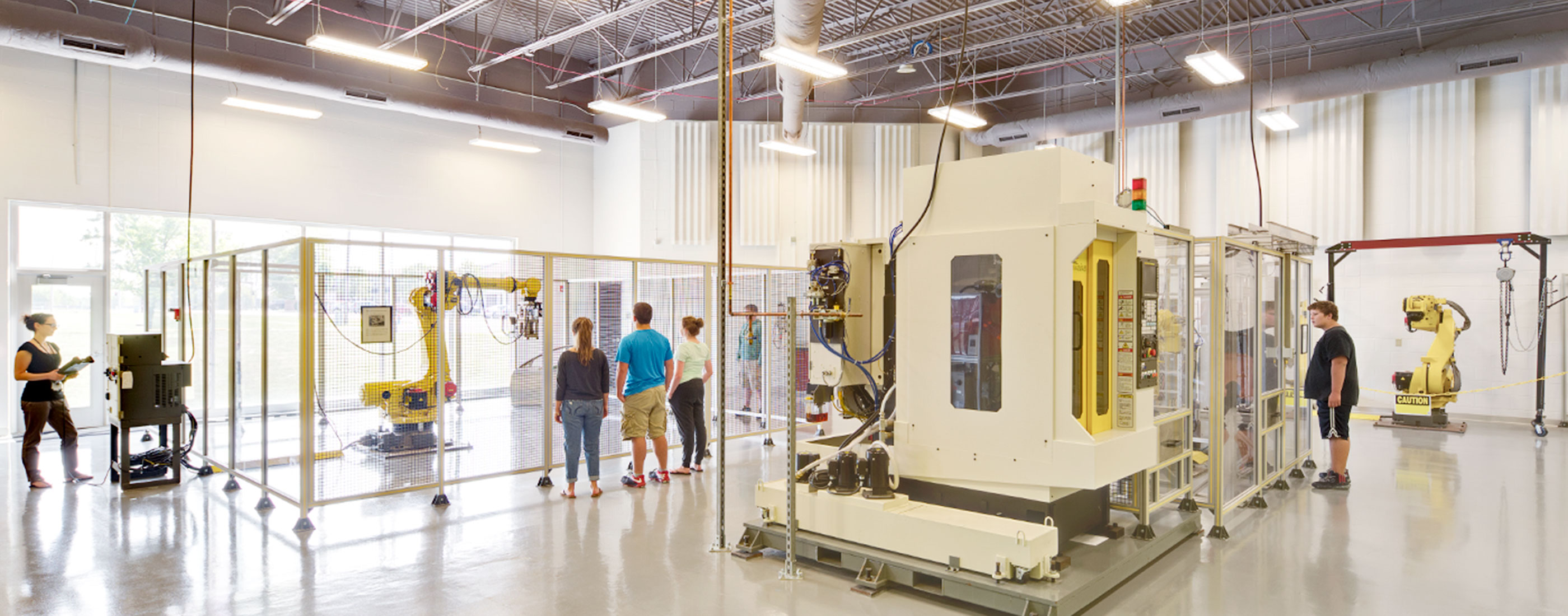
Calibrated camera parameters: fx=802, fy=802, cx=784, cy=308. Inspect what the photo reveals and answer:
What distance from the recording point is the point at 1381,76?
9695mm

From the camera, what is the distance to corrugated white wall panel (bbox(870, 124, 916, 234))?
13.4 metres

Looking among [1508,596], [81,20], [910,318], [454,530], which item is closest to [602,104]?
[81,20]

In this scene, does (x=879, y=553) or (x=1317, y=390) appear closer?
(x=879, y=553)

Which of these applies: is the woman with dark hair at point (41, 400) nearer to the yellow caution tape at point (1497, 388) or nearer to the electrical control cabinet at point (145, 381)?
the electrical control cabinet at point (145, 381)

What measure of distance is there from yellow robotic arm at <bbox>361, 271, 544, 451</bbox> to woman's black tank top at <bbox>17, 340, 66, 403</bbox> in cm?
259

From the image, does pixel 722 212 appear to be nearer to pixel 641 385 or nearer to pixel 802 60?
pixel 641 385

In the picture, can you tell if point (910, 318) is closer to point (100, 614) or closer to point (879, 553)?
point (879, 553)

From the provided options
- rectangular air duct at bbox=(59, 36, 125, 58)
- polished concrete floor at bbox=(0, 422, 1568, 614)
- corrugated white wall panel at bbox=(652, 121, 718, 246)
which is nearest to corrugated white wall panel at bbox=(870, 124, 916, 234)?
corrugated white wall panel at bbox=(652, 121, 718, 246)

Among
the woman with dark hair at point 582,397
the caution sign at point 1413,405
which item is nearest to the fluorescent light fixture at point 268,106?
the woman with dark hair at point 582,397

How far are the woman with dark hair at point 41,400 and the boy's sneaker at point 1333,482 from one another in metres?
10.7

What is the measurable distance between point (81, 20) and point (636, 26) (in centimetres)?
576

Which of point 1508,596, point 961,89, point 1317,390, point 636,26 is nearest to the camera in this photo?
point 1508,596

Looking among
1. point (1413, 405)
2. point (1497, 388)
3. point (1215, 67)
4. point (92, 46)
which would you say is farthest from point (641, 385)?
point (1497, 388)

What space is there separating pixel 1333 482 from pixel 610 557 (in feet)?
19.8
